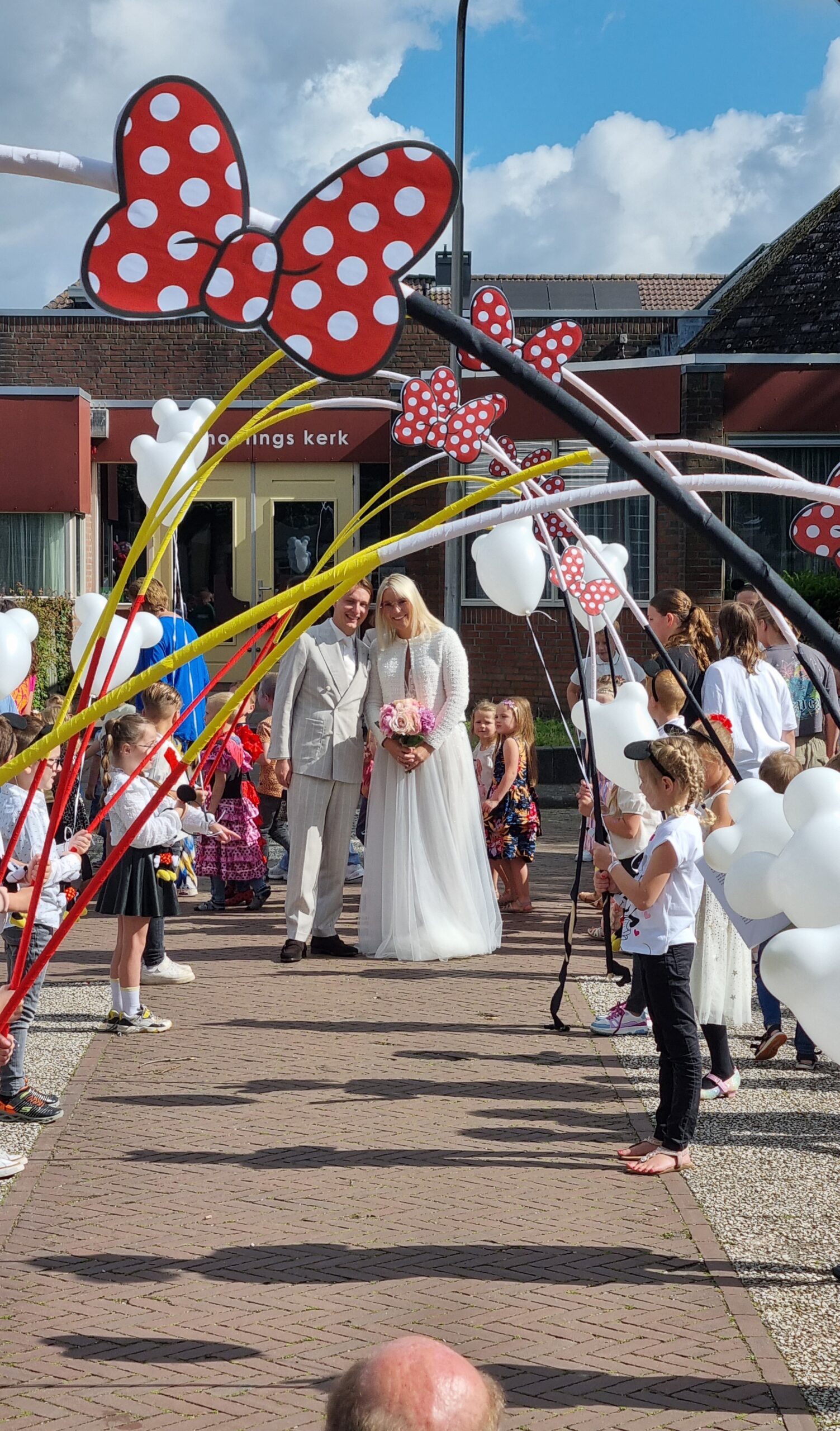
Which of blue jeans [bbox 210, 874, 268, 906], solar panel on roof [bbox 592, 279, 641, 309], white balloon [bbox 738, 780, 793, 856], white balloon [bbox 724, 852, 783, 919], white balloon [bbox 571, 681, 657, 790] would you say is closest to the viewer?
white balloon [bbox 724, 852, 783, 919]

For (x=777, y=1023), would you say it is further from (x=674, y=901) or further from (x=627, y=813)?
(x=674, y=901)

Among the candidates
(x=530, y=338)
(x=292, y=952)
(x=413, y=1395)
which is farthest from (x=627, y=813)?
(x=413, y=1395)

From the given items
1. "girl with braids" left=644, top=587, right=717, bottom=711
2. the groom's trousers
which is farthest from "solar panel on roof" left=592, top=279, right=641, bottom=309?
the groom's trousers

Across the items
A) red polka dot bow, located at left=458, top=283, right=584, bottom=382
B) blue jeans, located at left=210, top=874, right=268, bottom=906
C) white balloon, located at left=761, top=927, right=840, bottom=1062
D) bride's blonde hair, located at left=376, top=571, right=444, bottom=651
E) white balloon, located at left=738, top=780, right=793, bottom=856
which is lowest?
blue jeans, located at left=210, top=874, right=268, bottom=906

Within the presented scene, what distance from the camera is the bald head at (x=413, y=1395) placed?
1.59 m

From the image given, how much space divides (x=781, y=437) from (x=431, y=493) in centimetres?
523

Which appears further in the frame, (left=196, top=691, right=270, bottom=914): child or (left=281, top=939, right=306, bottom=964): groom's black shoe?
(left=196, top=691, right=270, bottom=914): child

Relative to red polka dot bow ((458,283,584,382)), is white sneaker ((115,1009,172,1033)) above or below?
below

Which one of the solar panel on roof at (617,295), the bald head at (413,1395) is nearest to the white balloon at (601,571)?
the bald head at (413,1395)

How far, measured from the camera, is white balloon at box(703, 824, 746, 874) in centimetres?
356

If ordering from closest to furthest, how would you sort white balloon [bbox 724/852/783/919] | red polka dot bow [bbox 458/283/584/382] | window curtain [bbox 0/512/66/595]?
1. white balloon [bbox 724/852/783/919]
2. red polka dot bow [bbox 458/283/584/382]
3. window curtain [bbox 0/512/66/595]

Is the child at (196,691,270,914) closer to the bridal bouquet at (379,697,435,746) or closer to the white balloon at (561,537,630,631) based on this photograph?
the bridal bouquet at (379,697,435,746)

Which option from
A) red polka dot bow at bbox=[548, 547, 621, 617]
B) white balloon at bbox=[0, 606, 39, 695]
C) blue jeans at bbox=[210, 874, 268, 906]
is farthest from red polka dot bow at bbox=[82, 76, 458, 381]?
blue jeans at bbox=[210, 874, 268, 906]

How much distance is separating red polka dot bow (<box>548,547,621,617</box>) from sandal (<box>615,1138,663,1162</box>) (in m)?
2.32
